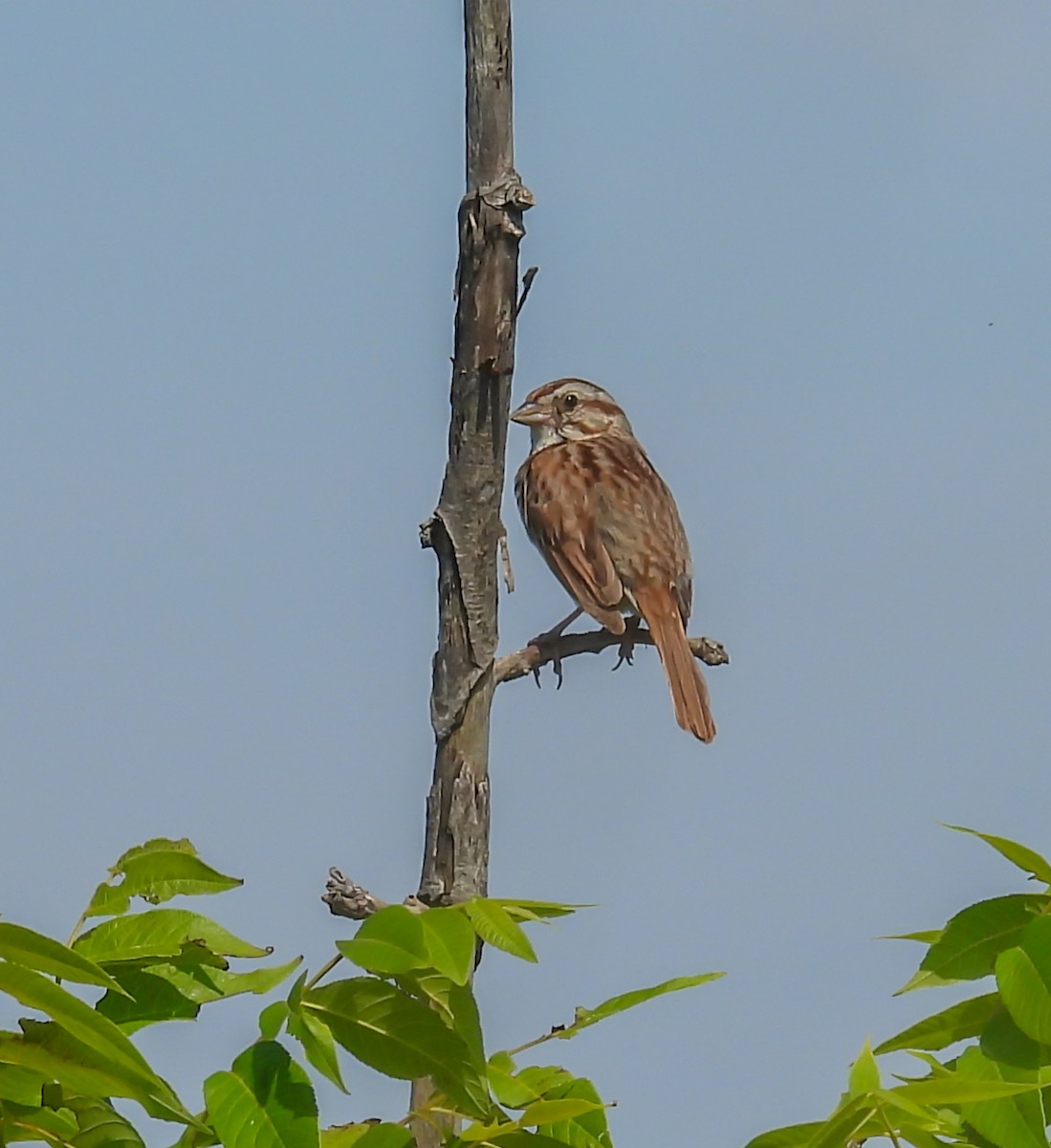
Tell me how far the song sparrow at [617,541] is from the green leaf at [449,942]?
5.37m

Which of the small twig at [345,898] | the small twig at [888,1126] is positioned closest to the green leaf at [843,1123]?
the small twig at [888,1126]

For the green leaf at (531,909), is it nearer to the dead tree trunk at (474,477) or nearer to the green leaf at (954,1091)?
the green leaf at (954,1091)

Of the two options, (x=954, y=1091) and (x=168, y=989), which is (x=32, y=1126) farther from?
(x=954, y=1091)

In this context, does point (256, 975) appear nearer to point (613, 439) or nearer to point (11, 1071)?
point (11, 1071)

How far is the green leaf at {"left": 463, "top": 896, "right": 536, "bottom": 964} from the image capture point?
1681 mm

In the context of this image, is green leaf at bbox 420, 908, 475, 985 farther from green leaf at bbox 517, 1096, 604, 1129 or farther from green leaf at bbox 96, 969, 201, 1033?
green leaf at bbox 96, 969, 201, 1033

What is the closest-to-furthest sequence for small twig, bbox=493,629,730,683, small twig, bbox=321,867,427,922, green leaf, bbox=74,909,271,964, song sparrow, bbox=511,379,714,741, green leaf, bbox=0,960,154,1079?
green leaf, bbox=0,960,154,1079 < green leaf, bbox=74,909,271,964 < small twig, bbox=321,867,427,922 < small twig, bbox=493,629,730,683 < song sparrow, bbox=511,379,714,741

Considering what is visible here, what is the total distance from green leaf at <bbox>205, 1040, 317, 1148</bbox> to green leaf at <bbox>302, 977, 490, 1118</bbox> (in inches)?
2.4

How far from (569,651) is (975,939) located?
3.64 meters

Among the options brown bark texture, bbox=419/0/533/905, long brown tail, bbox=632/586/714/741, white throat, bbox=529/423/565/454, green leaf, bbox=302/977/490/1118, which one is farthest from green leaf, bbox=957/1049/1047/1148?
white throat, bbox=529/423/565/454

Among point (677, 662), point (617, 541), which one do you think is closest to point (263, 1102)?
point (677, 662)

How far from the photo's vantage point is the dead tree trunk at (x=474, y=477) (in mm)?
2807

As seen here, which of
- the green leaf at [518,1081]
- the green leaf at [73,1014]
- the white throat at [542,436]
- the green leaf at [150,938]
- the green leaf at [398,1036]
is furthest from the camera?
the white throat at [542,436]

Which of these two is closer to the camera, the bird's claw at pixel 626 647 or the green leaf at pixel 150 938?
the green leaf at pixel 150 938
